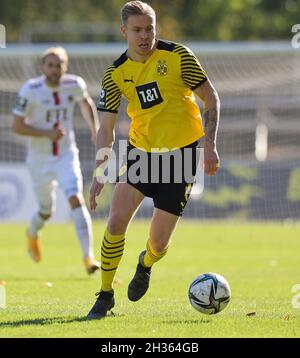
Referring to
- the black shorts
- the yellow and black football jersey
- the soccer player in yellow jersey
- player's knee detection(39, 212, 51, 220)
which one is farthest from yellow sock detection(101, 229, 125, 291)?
player's knee detection(39, 212, 51, 220)

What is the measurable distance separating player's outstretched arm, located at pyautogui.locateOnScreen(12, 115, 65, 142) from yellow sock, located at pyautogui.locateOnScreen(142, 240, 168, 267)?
14.3 feet

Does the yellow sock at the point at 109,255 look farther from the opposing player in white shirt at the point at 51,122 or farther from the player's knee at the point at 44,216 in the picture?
the player's knee at the point at 44,216

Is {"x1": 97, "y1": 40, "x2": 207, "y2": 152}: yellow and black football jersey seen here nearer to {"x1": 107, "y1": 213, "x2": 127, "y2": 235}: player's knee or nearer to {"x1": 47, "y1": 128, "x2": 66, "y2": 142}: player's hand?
{"x1": 107, "y1": 213, "x2": 127, "y2": 235}: player's knee

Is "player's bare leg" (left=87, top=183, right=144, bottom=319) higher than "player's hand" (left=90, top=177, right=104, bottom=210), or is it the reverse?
"player's hand" (left=90, top=177, right=104, bottom=210)

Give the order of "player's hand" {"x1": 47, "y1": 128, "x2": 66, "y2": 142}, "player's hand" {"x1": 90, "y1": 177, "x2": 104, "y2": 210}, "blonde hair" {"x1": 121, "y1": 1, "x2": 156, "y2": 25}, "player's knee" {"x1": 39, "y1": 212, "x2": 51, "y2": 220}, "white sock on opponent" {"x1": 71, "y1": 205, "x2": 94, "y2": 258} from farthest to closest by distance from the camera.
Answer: "player's knee" {"x1": 39, "y1": 212, "x2": 51, "y2": 220} < "player's hand" {"x1": 47, "y1": 128, "x2": 66, "y2": 142} < "white sock on opponent" {"x1": 71, "y1": 205, "x2": 94, "y2": 258} < "player's hand" {"x1": 90, "y1": 177, "x2": 104, "y2": 210} < "blonde hair" {"x1": 121, "y1": 1, "x2": 156, "y2": 25}

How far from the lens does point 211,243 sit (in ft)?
53.7

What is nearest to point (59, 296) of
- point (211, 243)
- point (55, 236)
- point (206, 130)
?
point (206, 130)

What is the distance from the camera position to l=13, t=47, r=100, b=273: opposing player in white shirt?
1202 cm

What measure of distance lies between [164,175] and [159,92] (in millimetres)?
685

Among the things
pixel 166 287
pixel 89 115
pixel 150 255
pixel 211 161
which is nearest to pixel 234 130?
pixel 89 115

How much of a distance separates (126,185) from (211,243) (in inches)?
349

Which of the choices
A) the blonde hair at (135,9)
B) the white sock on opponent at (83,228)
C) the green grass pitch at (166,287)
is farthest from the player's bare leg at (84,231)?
the blonde hair at (135,9)

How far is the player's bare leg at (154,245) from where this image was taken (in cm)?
774

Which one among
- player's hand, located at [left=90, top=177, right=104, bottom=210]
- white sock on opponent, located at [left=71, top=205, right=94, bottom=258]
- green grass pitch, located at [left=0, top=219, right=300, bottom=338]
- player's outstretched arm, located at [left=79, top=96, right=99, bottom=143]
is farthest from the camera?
player's outstretched arm, located at [left=79, top=96, right=99, bottom=143]
